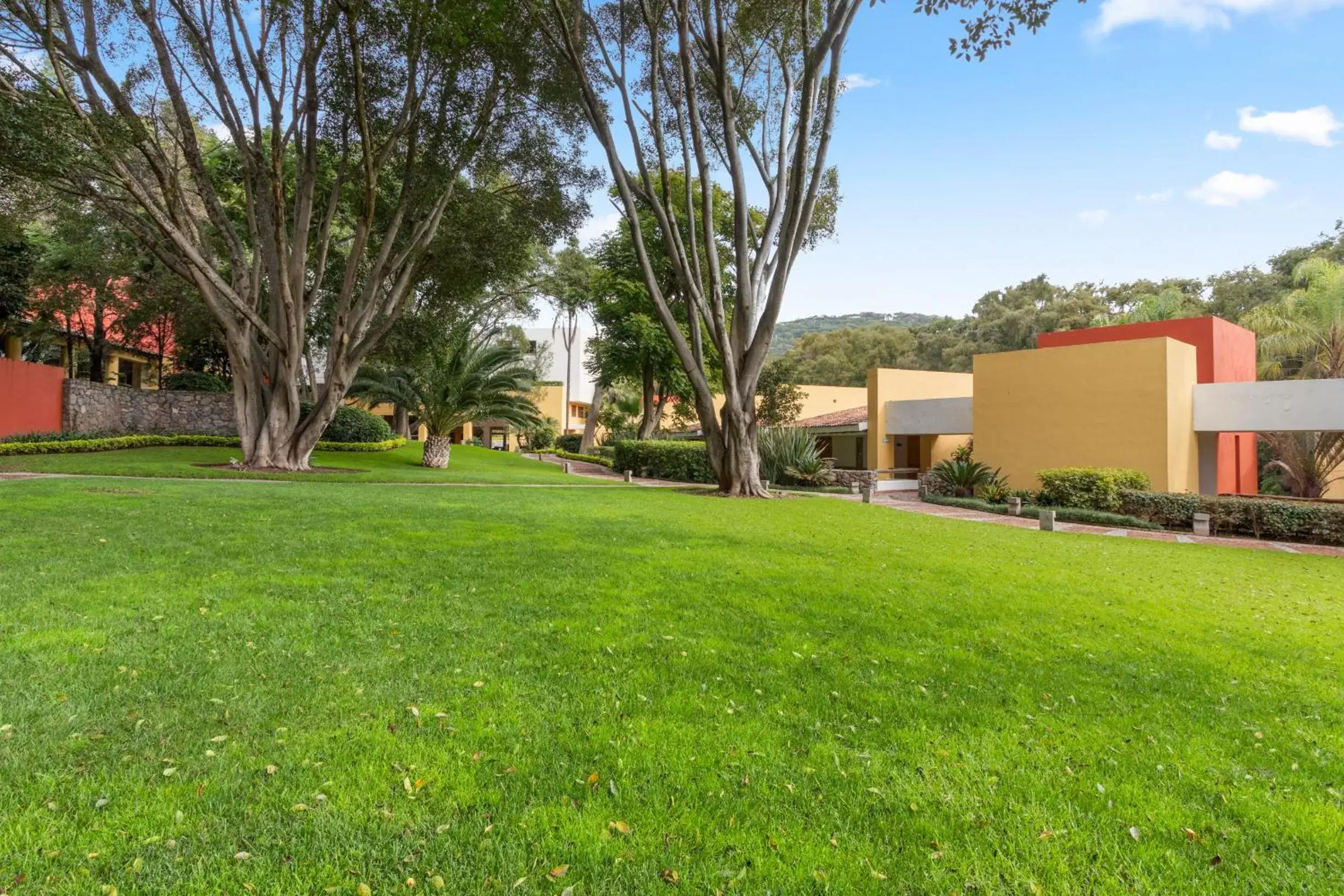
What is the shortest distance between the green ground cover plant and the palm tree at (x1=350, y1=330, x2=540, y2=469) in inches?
51.3

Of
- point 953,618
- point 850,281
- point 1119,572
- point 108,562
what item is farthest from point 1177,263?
point 108,562

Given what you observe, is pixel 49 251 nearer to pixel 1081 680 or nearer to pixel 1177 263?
pixel 1081 680

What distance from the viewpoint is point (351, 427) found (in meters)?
24.6

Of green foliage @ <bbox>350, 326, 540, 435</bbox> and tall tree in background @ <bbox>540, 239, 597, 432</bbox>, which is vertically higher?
tall tree in background @ <bbox>540, 239, 597, 432</bbox>

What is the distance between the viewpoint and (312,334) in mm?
23422

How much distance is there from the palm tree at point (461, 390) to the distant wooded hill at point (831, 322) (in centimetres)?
5518

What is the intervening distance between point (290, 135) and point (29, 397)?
35.0 ft

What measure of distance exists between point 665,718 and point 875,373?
71.6 ft

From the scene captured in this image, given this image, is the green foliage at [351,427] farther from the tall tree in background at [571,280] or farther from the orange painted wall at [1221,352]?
the orange painted wall at [1221,352]

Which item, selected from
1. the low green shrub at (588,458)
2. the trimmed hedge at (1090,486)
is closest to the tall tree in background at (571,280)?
the low green shrub at (588,458)

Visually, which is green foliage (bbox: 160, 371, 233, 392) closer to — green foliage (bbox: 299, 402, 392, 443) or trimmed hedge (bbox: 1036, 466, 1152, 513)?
green foliage (bbox: 299, 402, 392, 443)

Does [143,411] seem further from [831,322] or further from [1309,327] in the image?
[831,322]

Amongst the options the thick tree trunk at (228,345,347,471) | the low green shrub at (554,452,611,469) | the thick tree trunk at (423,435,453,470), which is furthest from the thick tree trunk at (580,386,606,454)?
the thick tree trunk at (228,345,347,471)

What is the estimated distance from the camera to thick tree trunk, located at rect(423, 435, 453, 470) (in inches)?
814
